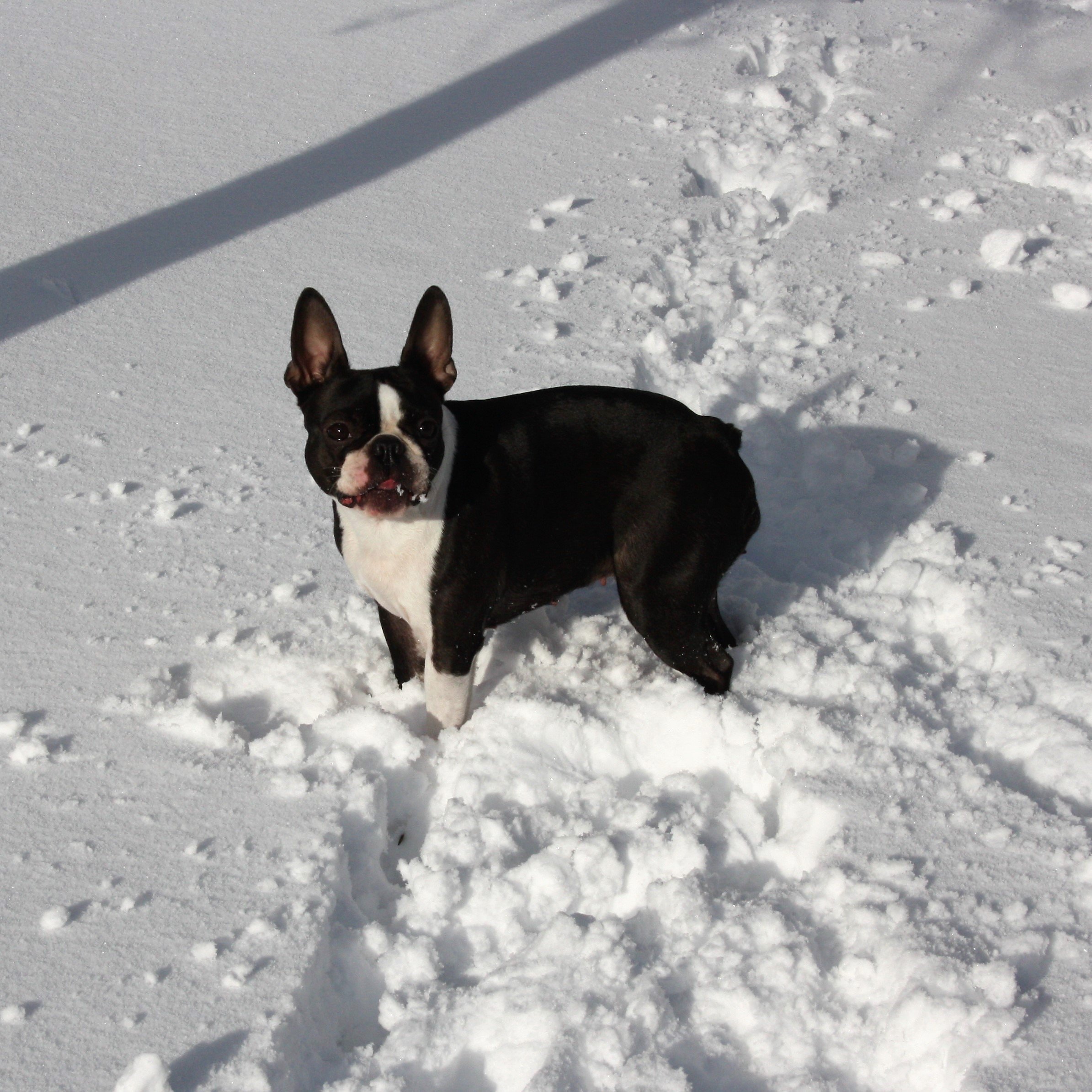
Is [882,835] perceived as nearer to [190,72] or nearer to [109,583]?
[109,583]

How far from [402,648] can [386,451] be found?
32.4 inches

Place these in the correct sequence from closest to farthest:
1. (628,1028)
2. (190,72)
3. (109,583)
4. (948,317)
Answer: (628,1028)
(109,583)
(948,317)
(190,72)

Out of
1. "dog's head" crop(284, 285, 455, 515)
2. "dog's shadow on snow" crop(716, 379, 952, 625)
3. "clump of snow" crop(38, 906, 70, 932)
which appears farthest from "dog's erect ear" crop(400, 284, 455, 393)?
"clump of snow" crop(38, 906, 70, 932)

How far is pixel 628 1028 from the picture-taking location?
7.52 ft

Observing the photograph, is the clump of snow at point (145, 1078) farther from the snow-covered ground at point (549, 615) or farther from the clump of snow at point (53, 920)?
the clump of snow at point (53, 920)

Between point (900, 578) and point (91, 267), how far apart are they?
388 centimetres

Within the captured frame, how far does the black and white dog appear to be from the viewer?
9.05ft

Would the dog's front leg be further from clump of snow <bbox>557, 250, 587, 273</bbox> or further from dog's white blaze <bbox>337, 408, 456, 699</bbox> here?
clump of snow <bbox>557, 250, 587, 273</bbox>

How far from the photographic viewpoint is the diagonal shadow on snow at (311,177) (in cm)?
501

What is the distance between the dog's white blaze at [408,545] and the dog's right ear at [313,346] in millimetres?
319

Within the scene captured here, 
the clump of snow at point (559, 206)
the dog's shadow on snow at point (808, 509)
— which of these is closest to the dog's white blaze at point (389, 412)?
the dog's shadow on snow at point (808, 509)

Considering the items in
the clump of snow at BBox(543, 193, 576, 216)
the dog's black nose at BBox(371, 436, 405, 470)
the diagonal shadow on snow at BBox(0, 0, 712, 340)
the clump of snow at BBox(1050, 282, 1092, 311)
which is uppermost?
the dog's black nose at BBox(371, 436, 405, 470)

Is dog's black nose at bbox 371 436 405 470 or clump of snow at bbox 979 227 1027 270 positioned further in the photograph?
clump of snow at bbox 979 227 1027 270

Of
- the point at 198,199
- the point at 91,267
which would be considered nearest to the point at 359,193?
the point at 198,199
